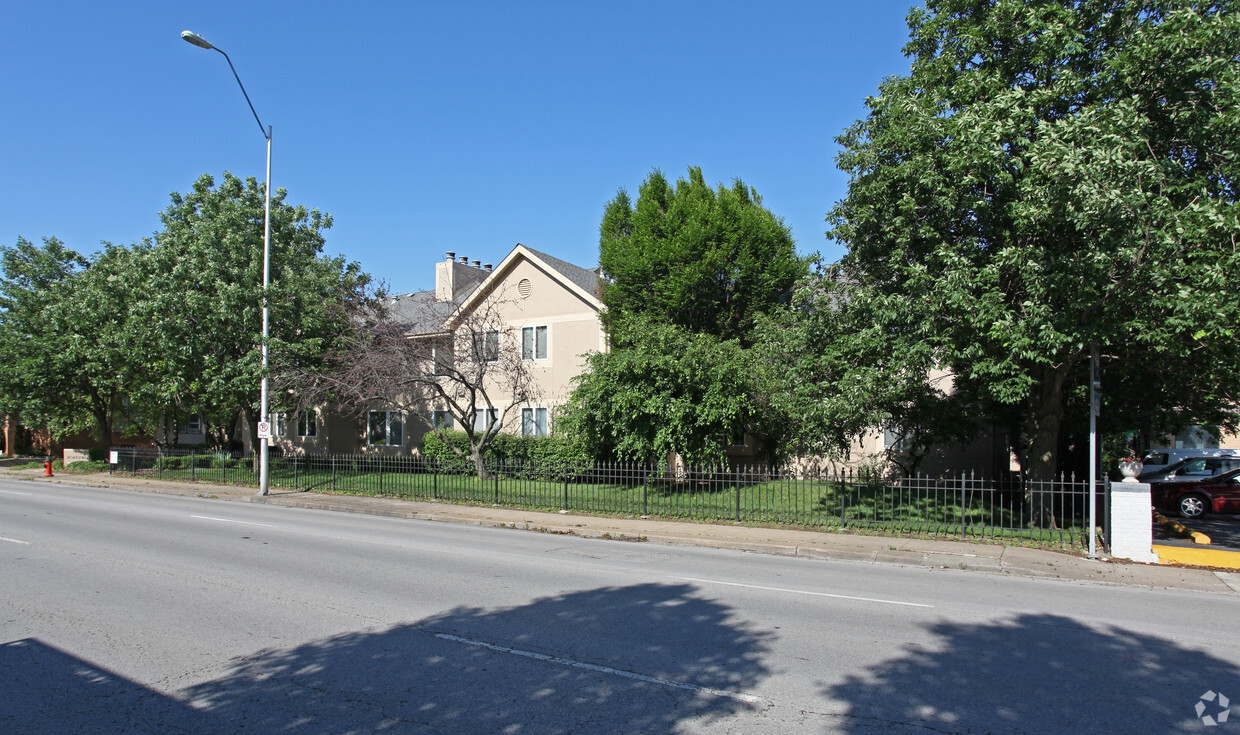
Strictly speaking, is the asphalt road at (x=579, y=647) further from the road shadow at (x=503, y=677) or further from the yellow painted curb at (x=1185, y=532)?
the yellow painted curb at (x=1185, y=532)

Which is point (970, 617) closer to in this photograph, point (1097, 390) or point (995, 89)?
point (1097, 390)

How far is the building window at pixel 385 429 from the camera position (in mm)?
31547

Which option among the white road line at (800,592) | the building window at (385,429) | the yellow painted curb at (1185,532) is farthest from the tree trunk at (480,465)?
the yellow painted curb at (1185,532)

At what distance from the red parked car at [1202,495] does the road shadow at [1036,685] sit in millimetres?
14821

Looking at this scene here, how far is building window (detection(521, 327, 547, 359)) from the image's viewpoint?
91.7ft

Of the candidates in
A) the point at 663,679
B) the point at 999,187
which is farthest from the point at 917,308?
the point at 663,679

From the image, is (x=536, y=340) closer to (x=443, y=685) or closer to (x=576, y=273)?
(x=576, y=273)

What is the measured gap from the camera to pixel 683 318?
2489 cm

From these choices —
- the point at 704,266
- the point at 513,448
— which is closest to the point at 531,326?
the point at 513,448

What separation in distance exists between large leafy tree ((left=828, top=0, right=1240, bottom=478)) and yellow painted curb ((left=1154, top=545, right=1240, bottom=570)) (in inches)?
104

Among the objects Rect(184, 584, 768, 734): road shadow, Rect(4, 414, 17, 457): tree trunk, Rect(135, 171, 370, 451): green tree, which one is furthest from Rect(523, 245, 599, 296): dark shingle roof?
Rect(4, 414, 17, 457): tree trunk

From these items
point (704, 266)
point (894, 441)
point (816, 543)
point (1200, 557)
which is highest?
point (704, 266)

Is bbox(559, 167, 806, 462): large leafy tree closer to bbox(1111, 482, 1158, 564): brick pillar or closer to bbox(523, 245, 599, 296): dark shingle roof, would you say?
bbox(523, 245, 599, 296): dark shingle roof

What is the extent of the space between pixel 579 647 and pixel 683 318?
62.3ft
